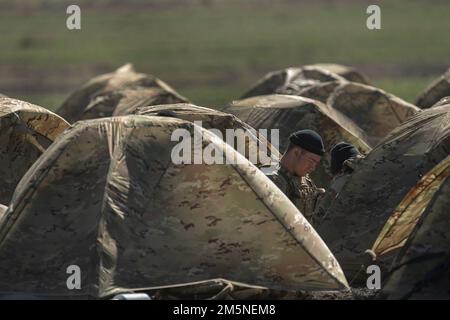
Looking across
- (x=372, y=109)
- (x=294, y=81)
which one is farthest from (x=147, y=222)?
(x=294, y=81)

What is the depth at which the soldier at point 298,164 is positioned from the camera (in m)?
13.5

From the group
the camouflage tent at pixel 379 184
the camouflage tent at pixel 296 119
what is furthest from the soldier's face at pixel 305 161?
the camouflage tent at pixel 296 119

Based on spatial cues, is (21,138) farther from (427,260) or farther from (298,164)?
(427,260)

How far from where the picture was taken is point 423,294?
467 inches

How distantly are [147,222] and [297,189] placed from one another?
2.28 meters

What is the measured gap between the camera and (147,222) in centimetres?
1207

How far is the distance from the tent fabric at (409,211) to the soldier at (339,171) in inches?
50.6

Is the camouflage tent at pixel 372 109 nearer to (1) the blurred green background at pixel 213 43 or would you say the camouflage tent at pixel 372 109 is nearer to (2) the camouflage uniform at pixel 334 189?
(2) the camouflage uniform at pixel 334 189

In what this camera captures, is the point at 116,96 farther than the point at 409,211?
Yes

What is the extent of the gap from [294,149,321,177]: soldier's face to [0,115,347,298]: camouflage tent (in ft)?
4.11

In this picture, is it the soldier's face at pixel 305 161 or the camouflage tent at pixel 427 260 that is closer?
the camouflage tent at pixel 427 260

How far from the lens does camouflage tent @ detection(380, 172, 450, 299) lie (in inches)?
469

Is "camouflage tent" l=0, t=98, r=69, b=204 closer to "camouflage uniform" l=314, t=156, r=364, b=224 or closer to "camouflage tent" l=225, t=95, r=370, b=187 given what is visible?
"camouflage uniform" l=314, t=156, r=364, b=224

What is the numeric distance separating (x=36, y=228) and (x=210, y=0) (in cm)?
5638
